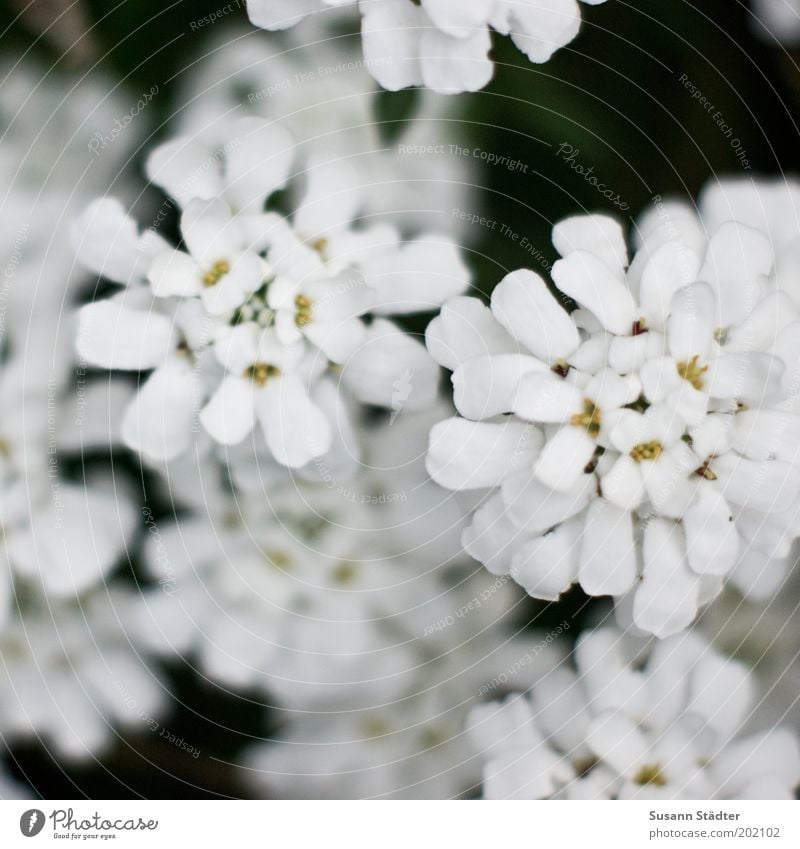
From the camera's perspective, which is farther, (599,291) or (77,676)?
(77,676)

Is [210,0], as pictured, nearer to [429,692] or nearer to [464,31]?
[464,31]

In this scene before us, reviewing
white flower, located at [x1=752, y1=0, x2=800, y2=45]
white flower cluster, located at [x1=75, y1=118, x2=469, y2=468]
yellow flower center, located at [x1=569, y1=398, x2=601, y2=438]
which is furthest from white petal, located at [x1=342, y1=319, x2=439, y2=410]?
white flower, located at [x1=752, y1=0, x2=800, y2=45]

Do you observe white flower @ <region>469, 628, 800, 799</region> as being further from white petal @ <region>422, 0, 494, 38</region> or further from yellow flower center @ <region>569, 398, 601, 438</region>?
white petal @ <region>422, 0, 494, 38</region>

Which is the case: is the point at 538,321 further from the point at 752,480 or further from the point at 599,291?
the point at 752,480

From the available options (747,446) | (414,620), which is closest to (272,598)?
(414,620)

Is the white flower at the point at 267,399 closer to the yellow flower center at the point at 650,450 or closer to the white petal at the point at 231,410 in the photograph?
the white petal at the point at 231,410

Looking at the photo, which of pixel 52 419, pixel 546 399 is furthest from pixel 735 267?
pixel 52 419
